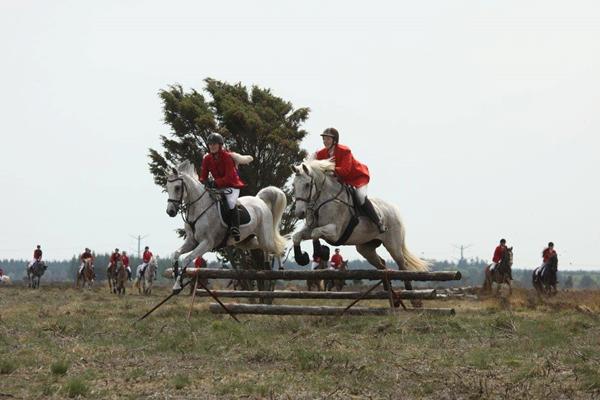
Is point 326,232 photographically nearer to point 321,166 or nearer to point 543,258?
point 321,166

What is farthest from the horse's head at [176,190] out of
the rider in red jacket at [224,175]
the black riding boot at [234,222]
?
the black riding boot at [234,222]

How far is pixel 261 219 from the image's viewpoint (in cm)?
1867

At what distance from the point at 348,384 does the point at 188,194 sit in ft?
27.5

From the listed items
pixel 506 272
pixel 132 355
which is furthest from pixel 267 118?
pixel 132 355

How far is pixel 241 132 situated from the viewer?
3616 cm

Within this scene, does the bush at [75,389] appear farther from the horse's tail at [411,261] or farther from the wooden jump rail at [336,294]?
the horse's tail at [411,261]

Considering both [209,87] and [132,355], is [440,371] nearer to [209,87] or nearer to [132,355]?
[132,355]

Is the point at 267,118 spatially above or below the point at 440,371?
above

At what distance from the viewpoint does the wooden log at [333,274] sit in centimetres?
1568

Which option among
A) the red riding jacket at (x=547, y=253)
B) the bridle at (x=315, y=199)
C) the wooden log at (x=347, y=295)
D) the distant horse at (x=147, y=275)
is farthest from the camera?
the distant horse at (x=147, y=275)

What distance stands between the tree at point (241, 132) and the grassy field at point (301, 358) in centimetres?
1890

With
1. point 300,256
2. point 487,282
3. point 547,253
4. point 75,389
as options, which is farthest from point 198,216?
point 487,282

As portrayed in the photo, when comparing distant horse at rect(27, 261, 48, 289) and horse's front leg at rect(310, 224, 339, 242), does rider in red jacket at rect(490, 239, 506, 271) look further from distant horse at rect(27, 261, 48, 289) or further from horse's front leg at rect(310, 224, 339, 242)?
distant horse at rect(27, 261, 48, 289)

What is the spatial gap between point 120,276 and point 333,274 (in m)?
23.1
